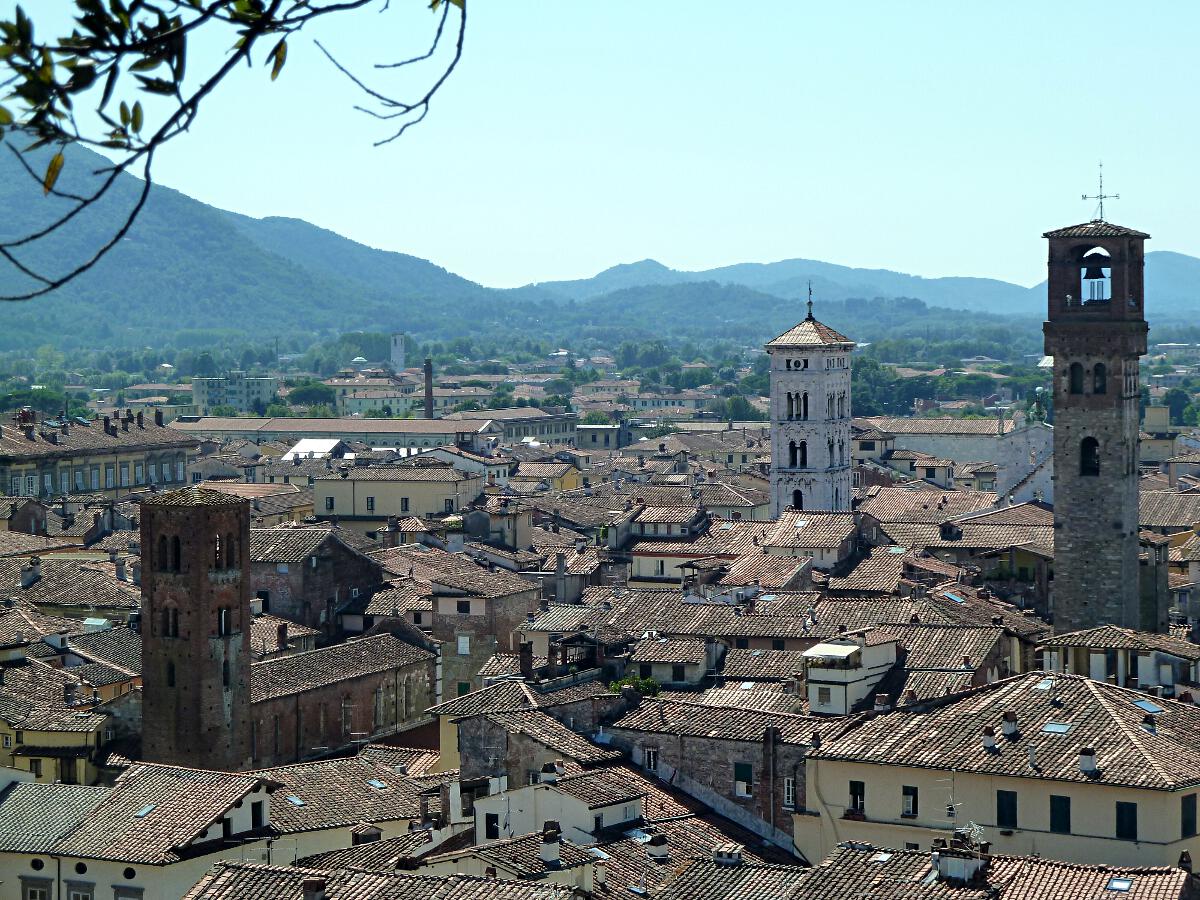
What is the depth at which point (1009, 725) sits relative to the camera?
3181cm

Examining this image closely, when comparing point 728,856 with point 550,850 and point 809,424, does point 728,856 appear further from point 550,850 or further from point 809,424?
point 809,424

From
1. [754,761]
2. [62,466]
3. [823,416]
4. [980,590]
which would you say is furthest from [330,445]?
[754,761]

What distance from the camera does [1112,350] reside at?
45719 millimetres

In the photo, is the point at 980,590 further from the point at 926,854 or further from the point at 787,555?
the point at 926,854

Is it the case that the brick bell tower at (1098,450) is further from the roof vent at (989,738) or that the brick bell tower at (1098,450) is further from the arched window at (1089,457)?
the roof vent at (989,738)

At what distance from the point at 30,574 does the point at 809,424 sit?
2863 centimetres

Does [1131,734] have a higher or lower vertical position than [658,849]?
higher

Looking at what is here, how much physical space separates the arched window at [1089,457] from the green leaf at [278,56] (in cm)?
4066

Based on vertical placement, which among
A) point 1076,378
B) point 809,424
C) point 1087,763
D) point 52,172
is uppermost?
point 52,172

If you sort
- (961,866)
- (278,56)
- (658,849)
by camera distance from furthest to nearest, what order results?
(658,849), (961,866), (278,56)

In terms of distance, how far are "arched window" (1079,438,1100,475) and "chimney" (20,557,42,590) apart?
94.5 ft

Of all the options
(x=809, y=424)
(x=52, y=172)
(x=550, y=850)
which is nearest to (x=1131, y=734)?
(x=550, y=850)

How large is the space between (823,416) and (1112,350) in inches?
1215

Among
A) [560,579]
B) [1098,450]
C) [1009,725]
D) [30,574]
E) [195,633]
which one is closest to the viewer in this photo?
[1009,725]
